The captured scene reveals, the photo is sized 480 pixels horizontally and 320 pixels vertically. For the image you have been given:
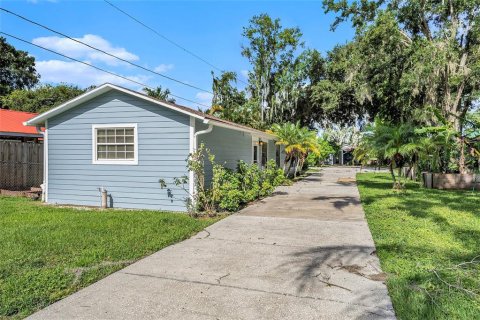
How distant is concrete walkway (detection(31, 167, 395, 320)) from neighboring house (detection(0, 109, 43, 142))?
12.9m

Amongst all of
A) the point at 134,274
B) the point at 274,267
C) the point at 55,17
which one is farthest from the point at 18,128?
the point at 274,267

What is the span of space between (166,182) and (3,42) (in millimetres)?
36328

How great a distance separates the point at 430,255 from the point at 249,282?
2.81 metres

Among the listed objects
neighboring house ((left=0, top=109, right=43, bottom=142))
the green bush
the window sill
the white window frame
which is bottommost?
the green bush

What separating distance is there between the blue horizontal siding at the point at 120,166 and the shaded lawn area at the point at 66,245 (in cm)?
83

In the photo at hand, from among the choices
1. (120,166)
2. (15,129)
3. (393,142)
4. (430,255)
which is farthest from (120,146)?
(393,142)

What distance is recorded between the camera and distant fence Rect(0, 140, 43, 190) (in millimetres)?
12125

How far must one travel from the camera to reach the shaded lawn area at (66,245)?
12.5 feet

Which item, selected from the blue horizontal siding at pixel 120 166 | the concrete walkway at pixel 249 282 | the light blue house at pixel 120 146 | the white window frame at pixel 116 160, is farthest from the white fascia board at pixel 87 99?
the concrete walkway at pixel 249 282

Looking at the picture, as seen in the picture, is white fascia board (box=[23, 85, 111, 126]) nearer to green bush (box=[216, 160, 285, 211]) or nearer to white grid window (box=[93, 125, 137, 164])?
white grid window (box=[93, 125, 137, 164])

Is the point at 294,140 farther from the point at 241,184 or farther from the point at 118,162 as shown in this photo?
the point at 118,162

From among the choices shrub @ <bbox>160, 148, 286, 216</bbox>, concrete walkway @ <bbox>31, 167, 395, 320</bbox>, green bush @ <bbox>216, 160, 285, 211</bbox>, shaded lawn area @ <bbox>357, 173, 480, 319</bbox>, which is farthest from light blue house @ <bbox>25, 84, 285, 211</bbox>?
shaded lawn area @ <bbox>357, 173, 480, 319</bbox>

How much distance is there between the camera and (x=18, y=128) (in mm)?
15922

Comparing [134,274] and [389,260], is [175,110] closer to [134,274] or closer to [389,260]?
[134,274]
